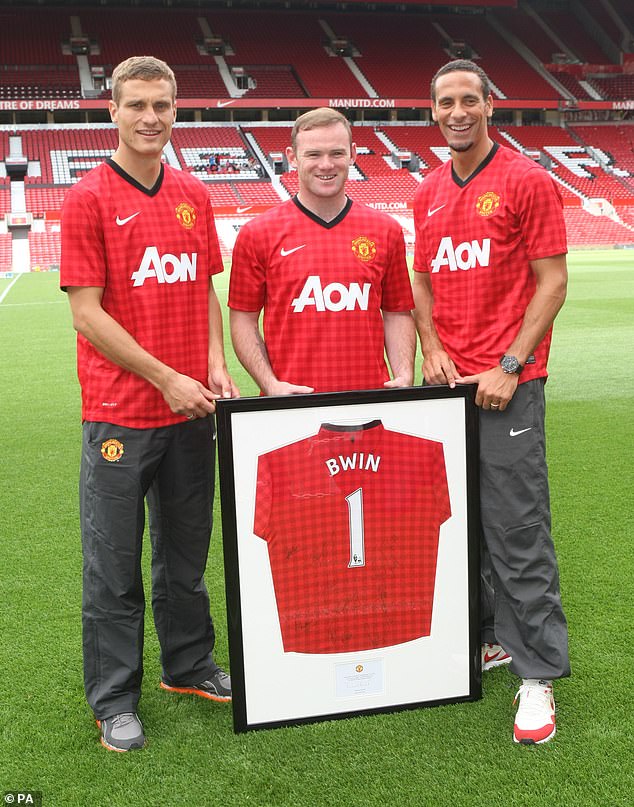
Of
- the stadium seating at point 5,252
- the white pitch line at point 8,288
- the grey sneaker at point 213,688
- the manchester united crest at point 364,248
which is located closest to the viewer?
the manchester united crest at point 364,248

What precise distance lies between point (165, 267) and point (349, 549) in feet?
3.14

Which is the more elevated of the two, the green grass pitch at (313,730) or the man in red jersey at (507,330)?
the man in red jersey at (507,330)

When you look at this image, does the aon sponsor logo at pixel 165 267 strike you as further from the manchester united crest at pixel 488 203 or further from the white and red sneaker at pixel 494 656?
the white and red sneaker at pixel 494 656

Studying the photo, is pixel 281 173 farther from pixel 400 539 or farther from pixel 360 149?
pixel 400 539

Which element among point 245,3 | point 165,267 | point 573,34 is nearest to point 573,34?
→ point 573,34

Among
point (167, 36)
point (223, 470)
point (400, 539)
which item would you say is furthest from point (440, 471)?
point (167, 36)

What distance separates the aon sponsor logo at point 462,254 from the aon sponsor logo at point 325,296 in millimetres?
272

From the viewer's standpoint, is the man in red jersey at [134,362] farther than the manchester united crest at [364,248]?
No

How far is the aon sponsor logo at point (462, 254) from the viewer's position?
245 cm

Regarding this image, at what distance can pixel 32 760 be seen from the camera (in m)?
2.34

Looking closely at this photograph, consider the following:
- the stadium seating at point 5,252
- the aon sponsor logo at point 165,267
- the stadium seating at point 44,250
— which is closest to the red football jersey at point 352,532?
the aon sponsor logo at point 165,267

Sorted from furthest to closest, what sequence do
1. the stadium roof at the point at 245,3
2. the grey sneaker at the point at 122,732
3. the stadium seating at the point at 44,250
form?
the stadium roof at the point at 245,3, the stadium seating at the point at 44,250, the grey sneaker at the point at 122,732

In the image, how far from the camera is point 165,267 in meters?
2.40

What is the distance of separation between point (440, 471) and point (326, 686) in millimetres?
691
